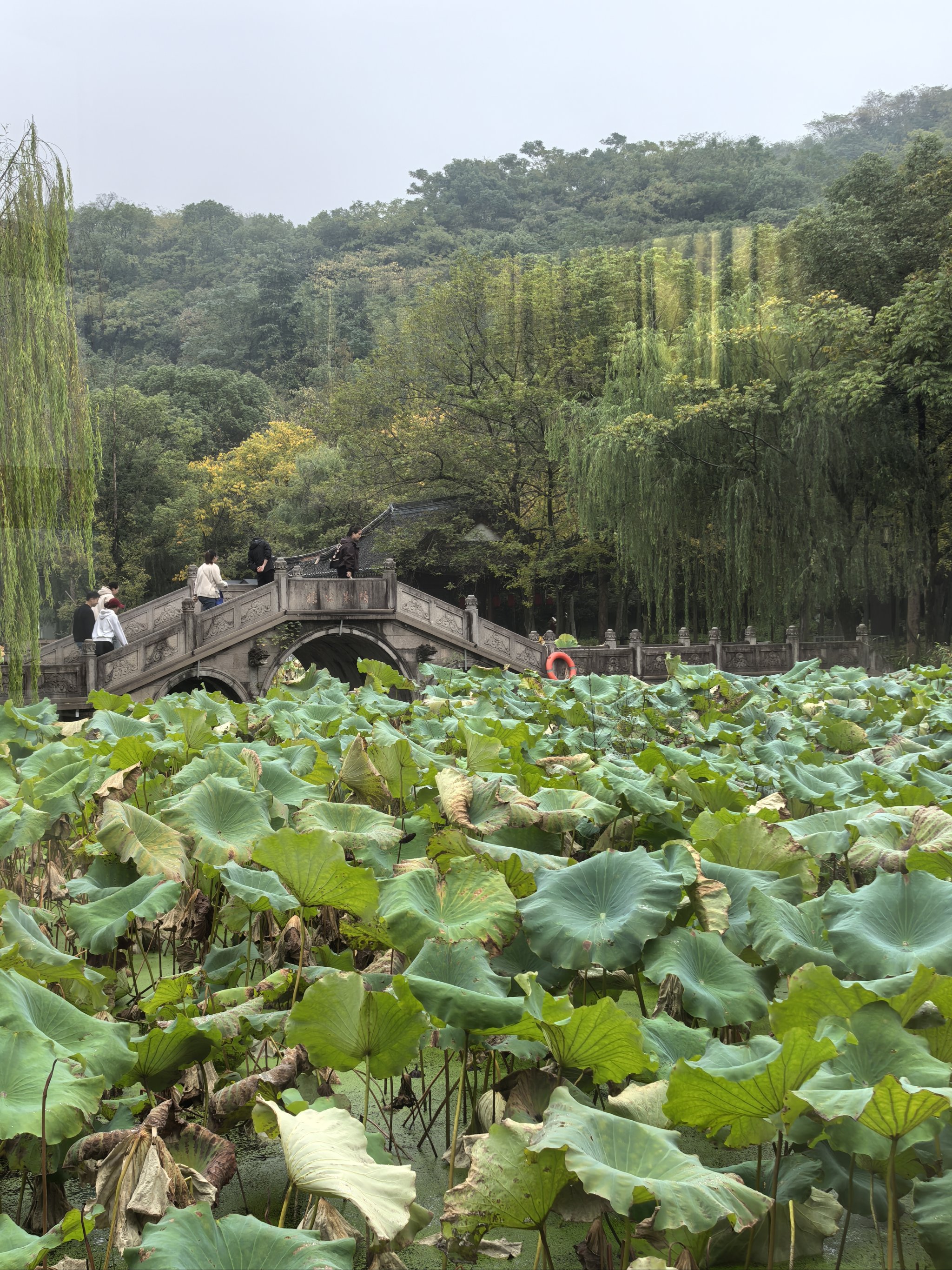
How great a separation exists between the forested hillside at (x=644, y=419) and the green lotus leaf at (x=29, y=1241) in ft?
35.0

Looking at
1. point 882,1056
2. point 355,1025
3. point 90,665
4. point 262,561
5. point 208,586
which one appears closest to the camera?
point 882,1056

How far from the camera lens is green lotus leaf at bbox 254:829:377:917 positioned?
1.81 m

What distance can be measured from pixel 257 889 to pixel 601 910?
61cm

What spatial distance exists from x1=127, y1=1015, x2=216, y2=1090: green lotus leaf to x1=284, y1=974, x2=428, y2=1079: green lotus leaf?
5.7 inches

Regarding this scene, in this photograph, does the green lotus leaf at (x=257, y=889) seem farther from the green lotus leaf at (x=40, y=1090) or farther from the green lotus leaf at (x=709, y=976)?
the green lotus leaf at (x=709, y=976)

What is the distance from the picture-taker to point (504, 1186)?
1.31m

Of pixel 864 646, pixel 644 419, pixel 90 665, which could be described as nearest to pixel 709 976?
pixel 90 665

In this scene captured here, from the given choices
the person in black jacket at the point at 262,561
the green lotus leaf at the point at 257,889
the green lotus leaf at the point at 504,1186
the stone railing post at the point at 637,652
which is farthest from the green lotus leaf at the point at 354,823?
the stone railing post at the point at 637,652

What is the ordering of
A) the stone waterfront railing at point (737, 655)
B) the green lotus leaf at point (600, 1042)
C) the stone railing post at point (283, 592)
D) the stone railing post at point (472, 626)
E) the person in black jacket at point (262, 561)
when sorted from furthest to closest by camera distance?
the stone railing post at point (472, 626), the stone waterfront railing at point (737, 655), the person in black jacket at point (262, 561), the stone railing post at point (283, 592), the green lotus leaf at point (600, 1042)

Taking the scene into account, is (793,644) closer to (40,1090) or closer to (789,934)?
(789,934)

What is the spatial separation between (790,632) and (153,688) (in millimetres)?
11310

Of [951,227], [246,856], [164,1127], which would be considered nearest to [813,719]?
[246,856]

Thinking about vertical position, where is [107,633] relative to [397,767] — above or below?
below

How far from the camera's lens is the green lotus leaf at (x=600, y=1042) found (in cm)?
138
